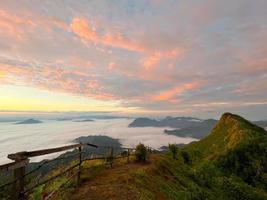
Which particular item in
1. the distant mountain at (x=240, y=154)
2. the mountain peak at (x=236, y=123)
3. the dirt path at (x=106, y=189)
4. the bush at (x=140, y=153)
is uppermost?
the mountain peak at (x=236, y=123)

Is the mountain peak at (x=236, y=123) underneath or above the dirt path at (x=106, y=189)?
above

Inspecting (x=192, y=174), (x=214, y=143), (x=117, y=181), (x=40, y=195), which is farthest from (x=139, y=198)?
(x=214, y=143)

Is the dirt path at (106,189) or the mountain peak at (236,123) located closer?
the dirt path at (106,189)

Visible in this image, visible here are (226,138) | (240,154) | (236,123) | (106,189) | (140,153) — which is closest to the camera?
(106,189)

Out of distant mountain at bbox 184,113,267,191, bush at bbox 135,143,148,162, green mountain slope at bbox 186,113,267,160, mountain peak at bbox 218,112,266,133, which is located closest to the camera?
bush at bbox 135,143,148,162

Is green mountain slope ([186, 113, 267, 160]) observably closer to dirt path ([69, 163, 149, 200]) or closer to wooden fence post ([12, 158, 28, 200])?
dirt path ([69, 163, 149, 200])

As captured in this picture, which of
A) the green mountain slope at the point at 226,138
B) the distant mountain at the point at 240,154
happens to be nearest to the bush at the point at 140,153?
the distant mountain at the point at 240,154

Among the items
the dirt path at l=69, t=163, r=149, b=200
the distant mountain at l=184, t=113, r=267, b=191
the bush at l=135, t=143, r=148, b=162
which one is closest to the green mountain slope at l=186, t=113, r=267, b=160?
the distant mountain at l=184, t=113, r=267, b=191

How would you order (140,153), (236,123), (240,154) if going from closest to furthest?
(140,153) < (240,154) < (236,123)

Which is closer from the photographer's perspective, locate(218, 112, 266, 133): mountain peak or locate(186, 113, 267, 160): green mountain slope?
locate(186, 113, 267, 160): green mountain slope

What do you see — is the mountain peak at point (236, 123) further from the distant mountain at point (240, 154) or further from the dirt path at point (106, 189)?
the dirt path at point (106, 189)

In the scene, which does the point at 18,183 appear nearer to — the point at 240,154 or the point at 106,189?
the point at 106,189

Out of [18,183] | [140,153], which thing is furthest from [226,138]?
[18,183]

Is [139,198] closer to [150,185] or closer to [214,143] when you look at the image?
[150,185]
